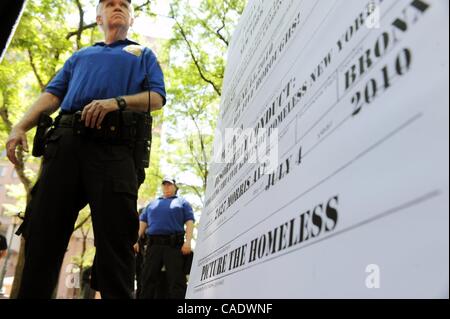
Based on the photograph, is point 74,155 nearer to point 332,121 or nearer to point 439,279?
point 332,121

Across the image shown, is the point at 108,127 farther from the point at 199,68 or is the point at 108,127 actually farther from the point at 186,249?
the point at 199,68

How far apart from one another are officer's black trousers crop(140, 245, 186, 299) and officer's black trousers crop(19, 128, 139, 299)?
325 centimetres

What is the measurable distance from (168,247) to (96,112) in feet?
11.4

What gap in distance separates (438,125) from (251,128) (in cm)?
79

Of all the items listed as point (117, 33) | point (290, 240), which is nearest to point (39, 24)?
point (117, 33)

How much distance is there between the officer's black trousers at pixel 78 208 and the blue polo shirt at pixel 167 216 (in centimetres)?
326

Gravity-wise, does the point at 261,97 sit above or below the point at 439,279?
above

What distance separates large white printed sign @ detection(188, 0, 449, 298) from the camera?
1.46 ft

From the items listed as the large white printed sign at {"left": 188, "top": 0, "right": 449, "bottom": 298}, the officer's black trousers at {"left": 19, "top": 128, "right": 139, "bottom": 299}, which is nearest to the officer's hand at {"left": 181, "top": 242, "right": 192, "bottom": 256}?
the officer's black trousers at {"left": 19, "top": 128, "right": 139, "bottom": 299}

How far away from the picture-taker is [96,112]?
1.71 m

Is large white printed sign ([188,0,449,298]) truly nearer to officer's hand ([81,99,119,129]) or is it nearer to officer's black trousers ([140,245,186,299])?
officer's hand ([81,99,119,129])

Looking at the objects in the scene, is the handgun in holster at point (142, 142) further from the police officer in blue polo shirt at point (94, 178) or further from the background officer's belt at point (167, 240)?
the background officer's belt at point (167, 240)

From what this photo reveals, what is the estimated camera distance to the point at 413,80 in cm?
50

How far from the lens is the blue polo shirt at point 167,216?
16.4 ft
